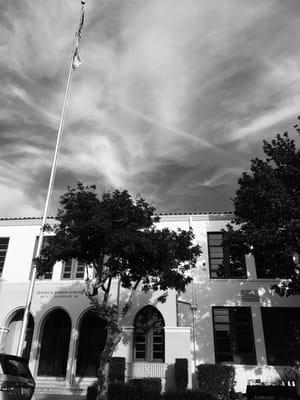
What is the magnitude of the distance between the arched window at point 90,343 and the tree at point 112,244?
636 centimetres

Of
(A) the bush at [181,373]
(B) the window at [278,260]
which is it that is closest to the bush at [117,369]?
(A) the bush at [181,373]

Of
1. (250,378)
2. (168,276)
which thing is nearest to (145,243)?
(168,276)

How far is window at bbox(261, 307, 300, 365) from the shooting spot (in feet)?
55.6

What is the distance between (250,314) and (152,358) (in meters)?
5.55

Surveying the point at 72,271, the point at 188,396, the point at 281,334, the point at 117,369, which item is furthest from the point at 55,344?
the point at 281,334

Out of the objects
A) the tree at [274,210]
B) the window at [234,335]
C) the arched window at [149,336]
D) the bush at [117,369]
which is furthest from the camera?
the arched window at [149,336]

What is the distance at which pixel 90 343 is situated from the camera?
18.4 m

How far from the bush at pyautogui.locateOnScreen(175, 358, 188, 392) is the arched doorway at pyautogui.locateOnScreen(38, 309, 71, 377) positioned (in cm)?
612

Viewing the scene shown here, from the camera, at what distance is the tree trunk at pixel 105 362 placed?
1111 centimetres

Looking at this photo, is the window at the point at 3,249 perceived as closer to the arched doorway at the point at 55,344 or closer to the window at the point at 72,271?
the window at the point at 72,271

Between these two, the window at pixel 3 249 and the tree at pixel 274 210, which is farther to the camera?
the window at pixel 3 249

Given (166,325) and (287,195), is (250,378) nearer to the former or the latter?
(166,325)

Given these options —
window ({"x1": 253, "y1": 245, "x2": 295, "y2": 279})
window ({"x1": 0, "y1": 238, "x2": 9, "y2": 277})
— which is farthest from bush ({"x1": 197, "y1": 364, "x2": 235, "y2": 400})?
window ({"x1": 0, "y1": 238, "x2": 9, "y2": 277})

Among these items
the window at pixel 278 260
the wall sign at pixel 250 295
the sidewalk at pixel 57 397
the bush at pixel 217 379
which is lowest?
the sidewalk at pixel 57 397
